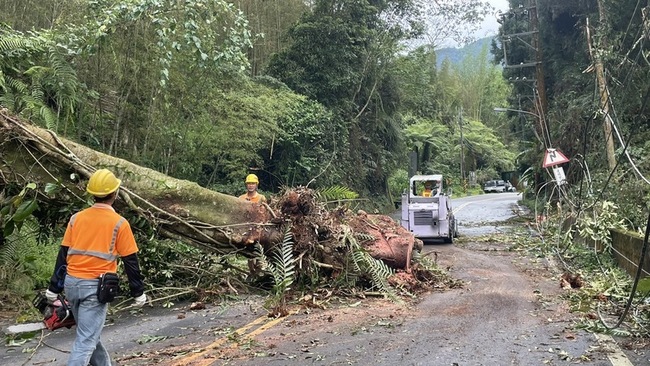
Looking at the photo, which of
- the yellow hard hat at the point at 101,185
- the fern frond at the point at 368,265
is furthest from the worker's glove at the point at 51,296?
the fern frond at the point at 368,265

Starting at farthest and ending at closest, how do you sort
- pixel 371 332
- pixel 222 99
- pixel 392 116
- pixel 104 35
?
pixel 392 116, pixel 222 99, pixel 104 35, pixel 371 332

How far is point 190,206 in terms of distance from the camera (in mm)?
7711

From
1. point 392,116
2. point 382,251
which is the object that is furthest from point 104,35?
point 392,116

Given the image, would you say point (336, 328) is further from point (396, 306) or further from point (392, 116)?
point (392, 116)

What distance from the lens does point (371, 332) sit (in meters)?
5.89

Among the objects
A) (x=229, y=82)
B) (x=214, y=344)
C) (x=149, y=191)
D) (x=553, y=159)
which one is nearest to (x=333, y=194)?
(x=149, y=191)

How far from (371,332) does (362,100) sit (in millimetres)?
24839

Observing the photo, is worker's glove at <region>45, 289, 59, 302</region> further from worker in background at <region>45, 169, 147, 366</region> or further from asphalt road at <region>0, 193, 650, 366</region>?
asphalt road at <region>0, 193, 650, 366</region>

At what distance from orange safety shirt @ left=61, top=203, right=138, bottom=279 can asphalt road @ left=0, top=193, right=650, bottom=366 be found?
3.89ft

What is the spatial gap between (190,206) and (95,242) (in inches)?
140

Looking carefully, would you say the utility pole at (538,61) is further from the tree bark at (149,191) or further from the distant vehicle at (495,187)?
the distant vehicle at (495,187)

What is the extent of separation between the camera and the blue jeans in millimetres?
4039

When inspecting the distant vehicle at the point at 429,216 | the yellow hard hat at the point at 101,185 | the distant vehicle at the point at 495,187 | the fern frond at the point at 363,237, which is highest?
the yellow hard hat at the point at 101,185

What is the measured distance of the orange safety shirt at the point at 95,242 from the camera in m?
4.14
